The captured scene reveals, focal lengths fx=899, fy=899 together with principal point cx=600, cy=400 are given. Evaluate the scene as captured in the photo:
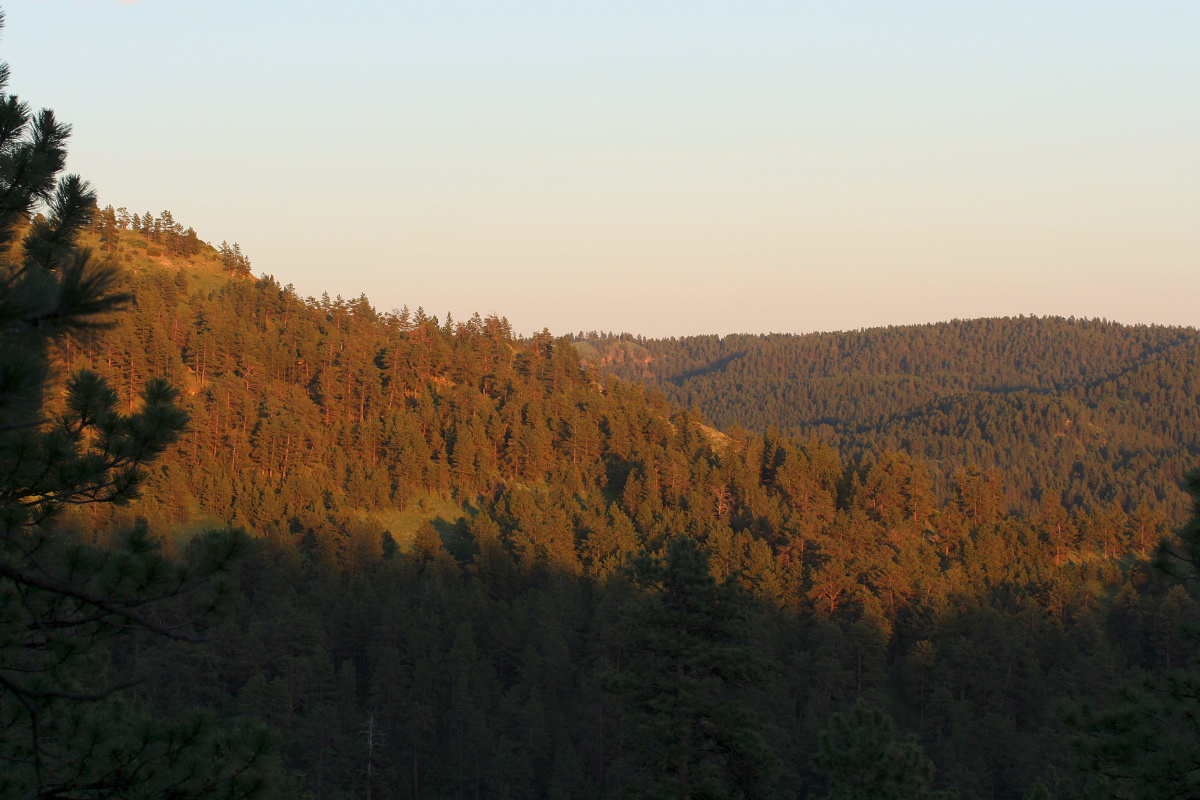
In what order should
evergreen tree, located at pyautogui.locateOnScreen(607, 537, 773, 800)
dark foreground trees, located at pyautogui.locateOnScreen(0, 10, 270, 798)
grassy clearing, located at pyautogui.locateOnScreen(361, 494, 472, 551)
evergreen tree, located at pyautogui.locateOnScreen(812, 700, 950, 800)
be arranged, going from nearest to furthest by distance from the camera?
dark foreground trees, located at pyautogui.locateOnScreen(0, 10, 270, 798), evergreen tree, located at pyautogui.locateOnScreen(607, 537, 773, 800), evergreen tree, located at pyautogui.locateOnScreen(812, 700, 950, 800), grassy clearing, located at pyautogui.locateOnScreen(361, 494, 472, 551)

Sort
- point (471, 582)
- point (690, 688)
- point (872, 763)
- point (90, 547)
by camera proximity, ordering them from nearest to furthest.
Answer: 1. point (90, 547)
2. point (690, 688)
3. point (872, 763)
4. point (471, 582)

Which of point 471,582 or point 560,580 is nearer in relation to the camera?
point 560,580

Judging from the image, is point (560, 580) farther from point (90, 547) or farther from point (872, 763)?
point (90, 547)

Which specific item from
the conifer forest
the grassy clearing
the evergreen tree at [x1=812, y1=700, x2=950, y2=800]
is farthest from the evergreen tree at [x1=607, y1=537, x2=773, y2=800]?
the grassy clearing

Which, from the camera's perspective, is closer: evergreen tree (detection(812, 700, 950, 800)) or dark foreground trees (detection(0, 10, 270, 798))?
dark foreground trees (detection(0, 10, 270, 798))

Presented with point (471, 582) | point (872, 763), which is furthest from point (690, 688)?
point (471, 582)

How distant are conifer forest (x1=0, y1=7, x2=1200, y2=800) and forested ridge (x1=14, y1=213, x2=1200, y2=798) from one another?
286 mm

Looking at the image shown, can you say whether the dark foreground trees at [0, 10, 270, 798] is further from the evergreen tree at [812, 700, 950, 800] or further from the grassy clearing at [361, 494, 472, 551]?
the grassy clearing at [361, 494, 472, 551]

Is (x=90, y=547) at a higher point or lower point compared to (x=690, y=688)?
higher

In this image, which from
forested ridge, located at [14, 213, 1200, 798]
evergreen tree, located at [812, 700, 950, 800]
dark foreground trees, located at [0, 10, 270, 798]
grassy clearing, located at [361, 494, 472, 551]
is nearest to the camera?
dark foreground trees, located at [0, 10, 270, 798]

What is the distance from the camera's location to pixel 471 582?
74938mm

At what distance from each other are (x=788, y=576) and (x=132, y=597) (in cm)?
7306

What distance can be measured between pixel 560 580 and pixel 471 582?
8.21 m

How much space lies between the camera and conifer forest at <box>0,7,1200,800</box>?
8750mm
